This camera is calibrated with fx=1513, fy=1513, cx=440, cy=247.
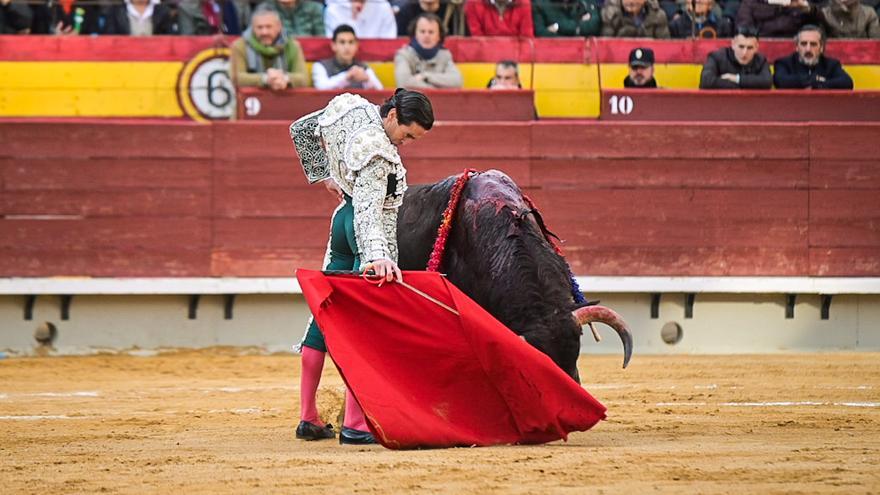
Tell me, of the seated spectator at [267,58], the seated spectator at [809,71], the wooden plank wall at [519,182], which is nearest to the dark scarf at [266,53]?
the seated spectator at [267,58]

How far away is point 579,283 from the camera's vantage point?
9.25 m

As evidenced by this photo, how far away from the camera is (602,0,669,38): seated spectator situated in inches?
386

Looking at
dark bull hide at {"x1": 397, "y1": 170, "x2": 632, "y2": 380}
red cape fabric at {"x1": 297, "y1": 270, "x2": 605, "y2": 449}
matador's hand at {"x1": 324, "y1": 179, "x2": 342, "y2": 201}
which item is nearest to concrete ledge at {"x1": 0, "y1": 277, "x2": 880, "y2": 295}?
dark bull hide at {"x1": 397, "y1": 170, "x2": 632, "y2": 380}

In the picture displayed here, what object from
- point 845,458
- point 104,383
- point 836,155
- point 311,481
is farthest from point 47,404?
point 836,155

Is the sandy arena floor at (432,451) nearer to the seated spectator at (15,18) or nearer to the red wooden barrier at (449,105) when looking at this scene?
the red wooden barrier at (449,105)

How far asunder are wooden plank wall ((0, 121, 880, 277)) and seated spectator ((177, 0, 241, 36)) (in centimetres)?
80

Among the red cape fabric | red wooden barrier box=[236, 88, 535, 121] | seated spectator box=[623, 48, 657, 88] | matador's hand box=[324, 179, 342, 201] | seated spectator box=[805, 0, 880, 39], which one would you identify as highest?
seated spectator box=[805, 0, 880, 39]

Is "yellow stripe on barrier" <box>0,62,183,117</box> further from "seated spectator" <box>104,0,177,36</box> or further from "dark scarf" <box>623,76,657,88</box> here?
"dark scarf" <box>623,76,657,88</box>

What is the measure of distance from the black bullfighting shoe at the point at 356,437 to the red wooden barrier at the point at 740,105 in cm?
469

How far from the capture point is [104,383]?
7727 millimetres

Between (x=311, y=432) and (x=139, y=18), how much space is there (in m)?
5.14

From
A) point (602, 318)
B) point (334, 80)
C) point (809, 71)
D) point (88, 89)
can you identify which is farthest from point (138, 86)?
point (602, 318)

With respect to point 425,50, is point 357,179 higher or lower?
lower

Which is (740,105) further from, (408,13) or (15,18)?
(15,18)
